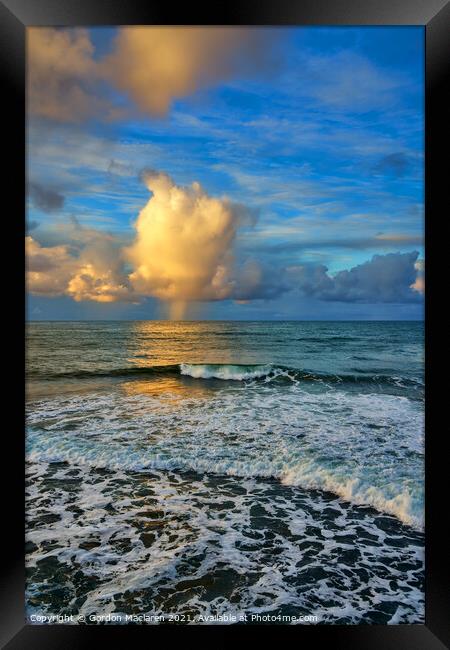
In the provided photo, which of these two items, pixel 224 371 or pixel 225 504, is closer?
pixel 225 504

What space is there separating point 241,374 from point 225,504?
5925 mm

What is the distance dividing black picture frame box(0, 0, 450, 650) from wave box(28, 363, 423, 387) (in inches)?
256

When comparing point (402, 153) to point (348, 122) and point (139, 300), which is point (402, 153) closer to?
point (348, 122)

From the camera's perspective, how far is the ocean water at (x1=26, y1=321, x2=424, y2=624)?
1950 millimetres

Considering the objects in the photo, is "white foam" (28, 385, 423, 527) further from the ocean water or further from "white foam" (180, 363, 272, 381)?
"white foam" (180, 363, 272, 381)

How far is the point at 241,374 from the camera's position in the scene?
8656 millimetres

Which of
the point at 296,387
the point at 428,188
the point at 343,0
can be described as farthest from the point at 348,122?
the point at 296,387

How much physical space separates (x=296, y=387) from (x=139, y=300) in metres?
4.04

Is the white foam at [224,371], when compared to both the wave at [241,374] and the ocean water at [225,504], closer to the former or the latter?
the wave at [241,374]

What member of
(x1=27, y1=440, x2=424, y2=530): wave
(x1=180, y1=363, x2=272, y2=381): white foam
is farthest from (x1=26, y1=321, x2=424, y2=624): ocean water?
(x1=180, y1=363, x2=272, y2=381): white foam

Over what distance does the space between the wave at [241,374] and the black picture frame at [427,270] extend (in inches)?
256

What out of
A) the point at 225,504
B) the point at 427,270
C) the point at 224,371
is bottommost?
the point at 225,504

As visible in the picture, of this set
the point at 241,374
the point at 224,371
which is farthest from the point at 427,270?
the point at 224,371

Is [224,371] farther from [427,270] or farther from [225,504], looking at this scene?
[427,270]
